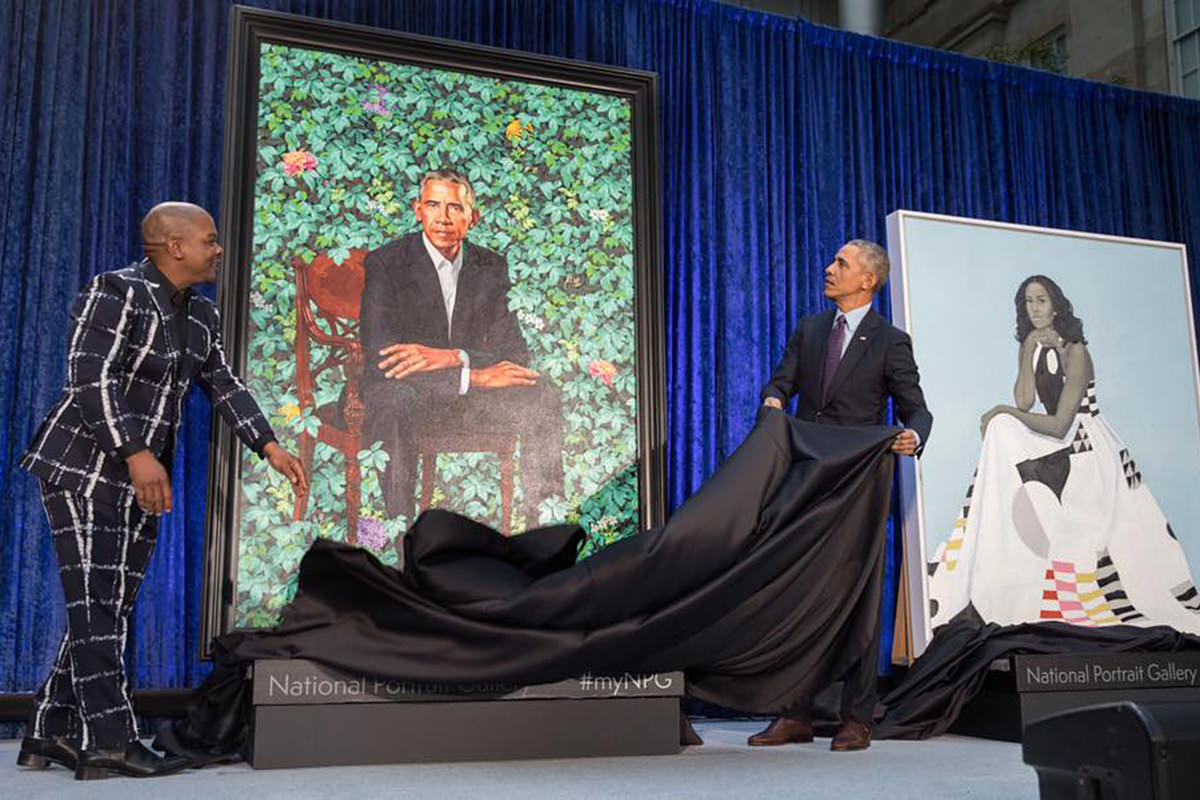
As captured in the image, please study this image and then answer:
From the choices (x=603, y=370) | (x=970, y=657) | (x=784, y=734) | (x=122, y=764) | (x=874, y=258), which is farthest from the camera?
(x=603, y=370)

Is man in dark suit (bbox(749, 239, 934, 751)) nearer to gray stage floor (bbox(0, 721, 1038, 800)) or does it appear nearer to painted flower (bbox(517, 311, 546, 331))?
painted flower (bbox(517, 311, 546, 331))

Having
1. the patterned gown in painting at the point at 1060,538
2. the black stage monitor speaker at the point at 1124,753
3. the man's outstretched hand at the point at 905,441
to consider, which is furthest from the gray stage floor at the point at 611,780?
the patterned gown in painting at the point at 1060,538

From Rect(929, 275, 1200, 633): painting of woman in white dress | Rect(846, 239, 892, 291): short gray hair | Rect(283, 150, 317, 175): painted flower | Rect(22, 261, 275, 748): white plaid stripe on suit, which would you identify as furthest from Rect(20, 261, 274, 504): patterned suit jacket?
Rect(929, 275, 1200, 633): painting of woman in white dress

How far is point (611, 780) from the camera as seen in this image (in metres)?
2.56

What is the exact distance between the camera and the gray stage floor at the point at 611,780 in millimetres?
2383

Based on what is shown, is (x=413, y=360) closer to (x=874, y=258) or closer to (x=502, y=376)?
(x=502, y=376)

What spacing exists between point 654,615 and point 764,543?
36cm

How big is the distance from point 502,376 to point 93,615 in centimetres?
204

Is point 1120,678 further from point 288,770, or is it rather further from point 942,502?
point 288,770

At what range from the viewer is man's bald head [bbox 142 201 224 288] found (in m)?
3.03

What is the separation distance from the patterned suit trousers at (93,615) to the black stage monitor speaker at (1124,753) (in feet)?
7.17

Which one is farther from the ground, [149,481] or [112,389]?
[112,389]

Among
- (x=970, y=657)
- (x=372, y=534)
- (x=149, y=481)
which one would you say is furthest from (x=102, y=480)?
(x=970, y=657)

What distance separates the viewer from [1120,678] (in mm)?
3846
